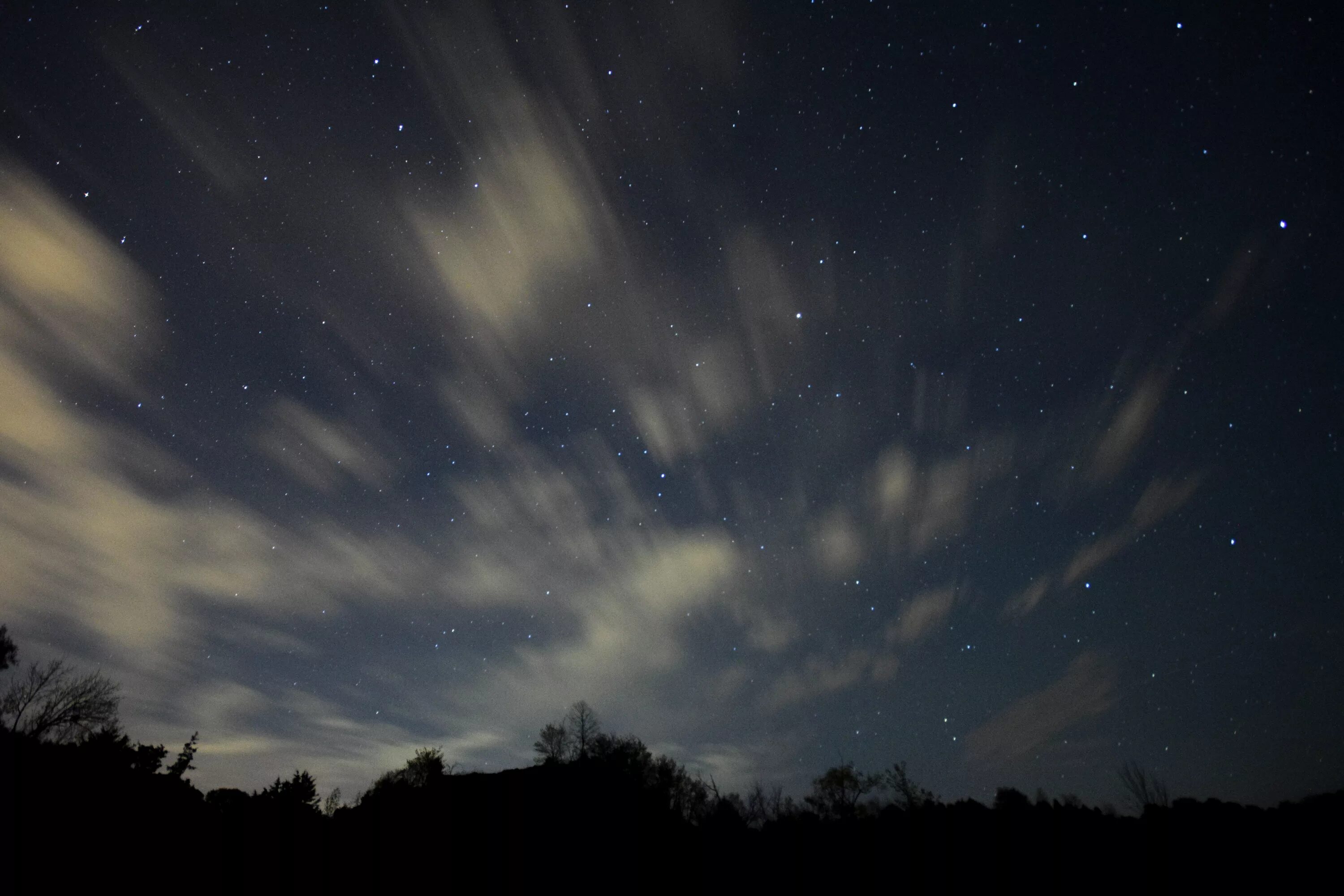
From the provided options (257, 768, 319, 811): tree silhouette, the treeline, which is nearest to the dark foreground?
the treeline

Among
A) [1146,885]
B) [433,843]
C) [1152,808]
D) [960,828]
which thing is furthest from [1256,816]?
[433,843]

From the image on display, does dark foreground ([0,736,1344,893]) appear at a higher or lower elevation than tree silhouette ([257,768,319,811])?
lower

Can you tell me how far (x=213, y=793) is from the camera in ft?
88.3

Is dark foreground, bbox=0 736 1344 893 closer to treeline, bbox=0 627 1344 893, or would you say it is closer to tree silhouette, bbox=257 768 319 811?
treeline, bbox=0 627 1344 893

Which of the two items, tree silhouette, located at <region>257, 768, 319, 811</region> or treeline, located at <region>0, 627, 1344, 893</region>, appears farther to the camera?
tree silhouette, located at <region>257, 768, 319, 811</region>

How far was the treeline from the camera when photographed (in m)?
20.2

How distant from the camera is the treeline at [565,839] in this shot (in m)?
20.2

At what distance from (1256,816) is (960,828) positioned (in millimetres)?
13108

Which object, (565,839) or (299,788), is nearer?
(565,839)

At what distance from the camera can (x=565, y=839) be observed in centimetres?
2267

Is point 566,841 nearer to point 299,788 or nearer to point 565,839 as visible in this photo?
point 565,839

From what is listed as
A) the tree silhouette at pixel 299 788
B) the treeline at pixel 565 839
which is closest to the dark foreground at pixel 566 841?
the treeline at pixel 565 839

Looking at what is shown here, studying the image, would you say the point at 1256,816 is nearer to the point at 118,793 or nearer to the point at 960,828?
the point at 960,828

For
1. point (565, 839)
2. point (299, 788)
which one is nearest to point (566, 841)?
point (565, 839)
